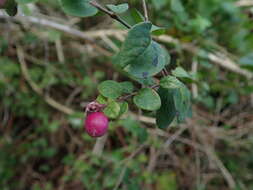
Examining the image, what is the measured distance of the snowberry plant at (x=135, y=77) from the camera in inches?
20.7

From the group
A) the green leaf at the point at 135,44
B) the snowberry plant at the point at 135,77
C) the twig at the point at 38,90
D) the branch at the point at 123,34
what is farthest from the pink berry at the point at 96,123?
the twig at the point at 38,90

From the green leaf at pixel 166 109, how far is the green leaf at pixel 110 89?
84mm

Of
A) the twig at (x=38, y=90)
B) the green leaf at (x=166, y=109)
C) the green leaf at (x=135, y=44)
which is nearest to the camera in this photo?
the green leaf at (x=135, y=44)

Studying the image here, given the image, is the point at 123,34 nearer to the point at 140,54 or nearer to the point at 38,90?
the point at 38,90

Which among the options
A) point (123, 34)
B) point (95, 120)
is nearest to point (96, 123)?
point (95, 120)

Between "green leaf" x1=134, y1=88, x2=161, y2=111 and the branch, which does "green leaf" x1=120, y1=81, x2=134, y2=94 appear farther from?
the branch

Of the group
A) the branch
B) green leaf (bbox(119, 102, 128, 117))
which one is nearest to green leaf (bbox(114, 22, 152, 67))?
green leaf (bbox(119, 102, 128, 117))

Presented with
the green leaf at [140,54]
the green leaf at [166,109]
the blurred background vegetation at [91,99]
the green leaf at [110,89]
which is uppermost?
the green leaf at [140,54]

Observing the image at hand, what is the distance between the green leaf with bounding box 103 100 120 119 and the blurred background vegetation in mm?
922

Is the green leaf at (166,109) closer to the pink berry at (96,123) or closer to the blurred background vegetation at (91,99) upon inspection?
the pink berry at (96,123)

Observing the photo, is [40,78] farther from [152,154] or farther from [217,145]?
[217,145]

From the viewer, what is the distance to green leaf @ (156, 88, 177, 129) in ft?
2.04

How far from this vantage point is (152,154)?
1578mm

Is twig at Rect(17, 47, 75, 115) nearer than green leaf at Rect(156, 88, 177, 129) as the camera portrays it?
No
